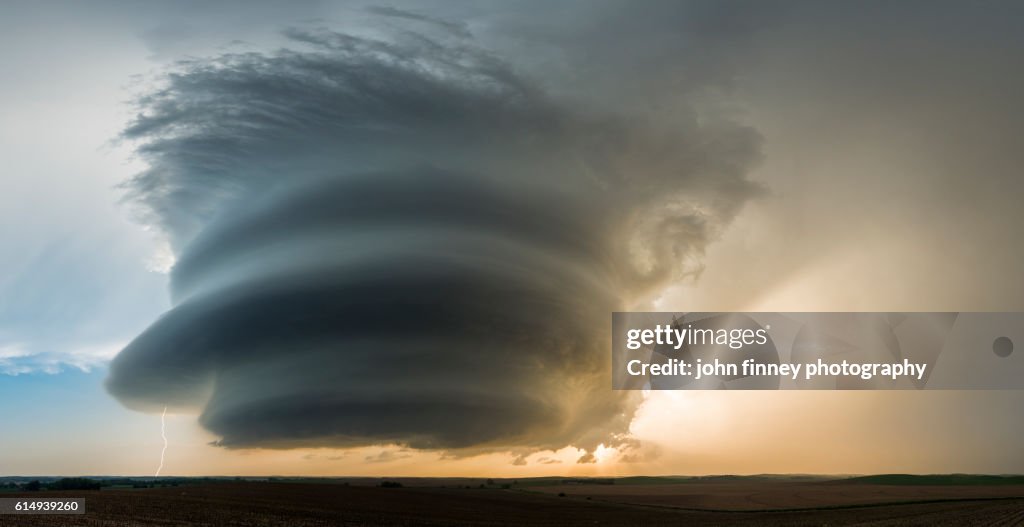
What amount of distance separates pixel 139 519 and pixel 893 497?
118 metres

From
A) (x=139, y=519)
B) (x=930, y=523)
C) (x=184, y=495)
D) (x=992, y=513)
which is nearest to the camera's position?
(x=139, y=519)

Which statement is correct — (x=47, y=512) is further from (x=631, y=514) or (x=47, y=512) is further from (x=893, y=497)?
(x=893, y=497)

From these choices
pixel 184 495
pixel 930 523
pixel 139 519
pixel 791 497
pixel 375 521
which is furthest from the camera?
pixel 791 497

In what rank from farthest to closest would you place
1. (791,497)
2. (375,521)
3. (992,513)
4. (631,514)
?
1. (791,497)
2. (631,514)
3. (992,513)
4. (375,521)

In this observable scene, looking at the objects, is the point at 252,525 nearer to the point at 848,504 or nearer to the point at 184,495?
the point at 184,495

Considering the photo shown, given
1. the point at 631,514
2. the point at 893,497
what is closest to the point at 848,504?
the point at 893,497

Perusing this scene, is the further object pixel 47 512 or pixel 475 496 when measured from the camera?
pixel 475 496

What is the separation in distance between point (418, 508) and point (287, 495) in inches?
564

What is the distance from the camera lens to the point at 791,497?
118125 millimetres

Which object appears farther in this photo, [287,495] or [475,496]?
[475,496]

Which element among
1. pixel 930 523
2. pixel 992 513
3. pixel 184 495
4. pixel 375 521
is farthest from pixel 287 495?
pixel 992 513

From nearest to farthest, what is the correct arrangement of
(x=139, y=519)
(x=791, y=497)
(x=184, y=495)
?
(x=139, y=519), (x=184, y=495), (x=791, y=497)

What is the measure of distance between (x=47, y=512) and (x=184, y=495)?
2335cm

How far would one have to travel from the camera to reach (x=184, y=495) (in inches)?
2899
